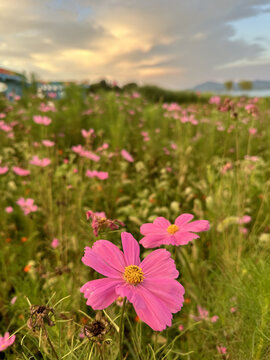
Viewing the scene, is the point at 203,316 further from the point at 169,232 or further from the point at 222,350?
the point at 169,232

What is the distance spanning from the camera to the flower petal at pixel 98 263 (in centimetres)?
45

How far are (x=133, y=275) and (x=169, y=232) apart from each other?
0.77 feet

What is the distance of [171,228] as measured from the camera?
692mm

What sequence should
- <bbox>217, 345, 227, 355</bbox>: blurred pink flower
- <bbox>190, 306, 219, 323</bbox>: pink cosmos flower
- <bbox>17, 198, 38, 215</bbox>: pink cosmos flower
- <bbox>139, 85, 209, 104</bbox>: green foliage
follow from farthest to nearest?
<bbox>139, 85, 209, 104</bbox>: green foliage → <bbox>17, 198, 38, 215</bbox>: pink cosmos flower → <bbox>190, 306, 219, 323</bbox>: pink cosmos flower → <bbox>217, 345, 227, 355</bbox>: blurred pink flower

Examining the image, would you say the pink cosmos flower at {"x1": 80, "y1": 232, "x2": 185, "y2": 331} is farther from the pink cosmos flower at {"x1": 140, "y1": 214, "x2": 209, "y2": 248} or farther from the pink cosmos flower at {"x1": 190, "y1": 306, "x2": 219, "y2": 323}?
the pink cosmos flower at {"x1": 190, "y1": 306, "x2": 219, "y2": 323}

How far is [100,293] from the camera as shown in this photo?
424 millimetres

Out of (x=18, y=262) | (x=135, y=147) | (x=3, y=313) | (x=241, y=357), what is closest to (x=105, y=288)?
(x=241, y=357)

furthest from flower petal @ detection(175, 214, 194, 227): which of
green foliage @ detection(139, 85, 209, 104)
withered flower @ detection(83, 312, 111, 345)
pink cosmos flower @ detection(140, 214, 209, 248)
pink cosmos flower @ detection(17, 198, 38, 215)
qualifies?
green foliage @ detection(139, 85, 209, 104)

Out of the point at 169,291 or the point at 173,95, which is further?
the point at 173,95

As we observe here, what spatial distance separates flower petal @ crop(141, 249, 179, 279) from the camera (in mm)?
483

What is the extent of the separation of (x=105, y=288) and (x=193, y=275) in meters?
1.08

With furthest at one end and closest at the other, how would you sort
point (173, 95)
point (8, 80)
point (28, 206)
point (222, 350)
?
1. point (173, 95)
2. point (8, 80)
3. point (28, 206)
4. point (222, 350)

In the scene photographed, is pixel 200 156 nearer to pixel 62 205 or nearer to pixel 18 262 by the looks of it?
pixel 62 205

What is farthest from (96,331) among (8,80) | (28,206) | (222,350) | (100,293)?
(8,80)
